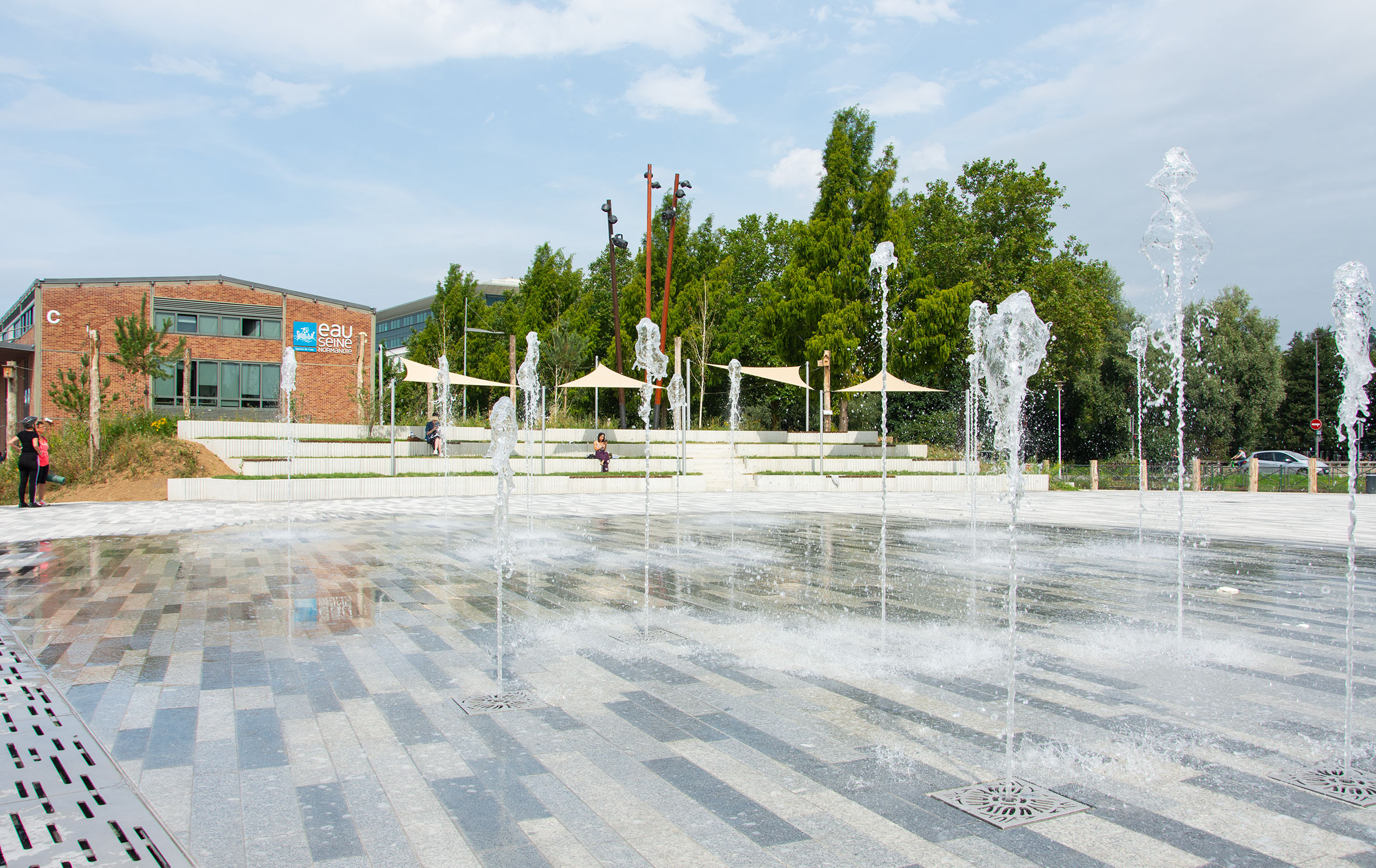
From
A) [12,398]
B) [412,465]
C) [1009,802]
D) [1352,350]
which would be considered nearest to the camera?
[1009,802]

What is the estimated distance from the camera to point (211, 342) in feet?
114

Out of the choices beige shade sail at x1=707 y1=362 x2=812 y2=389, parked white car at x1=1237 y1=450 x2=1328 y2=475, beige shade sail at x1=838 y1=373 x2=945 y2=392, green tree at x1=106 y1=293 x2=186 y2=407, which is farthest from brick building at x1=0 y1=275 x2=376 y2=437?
parked white car at x1=1237 y1=450 x2=1328 y2=475

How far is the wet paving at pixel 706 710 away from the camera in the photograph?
2.71m

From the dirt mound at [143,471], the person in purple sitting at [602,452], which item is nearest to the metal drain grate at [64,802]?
the dirt mound at [143,471]

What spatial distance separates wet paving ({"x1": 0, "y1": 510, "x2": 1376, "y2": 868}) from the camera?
271 cm

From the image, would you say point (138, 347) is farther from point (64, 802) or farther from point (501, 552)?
point (64, 802)

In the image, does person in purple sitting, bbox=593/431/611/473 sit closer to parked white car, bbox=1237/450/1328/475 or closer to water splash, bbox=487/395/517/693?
water splash, bbox=487/395/517/693

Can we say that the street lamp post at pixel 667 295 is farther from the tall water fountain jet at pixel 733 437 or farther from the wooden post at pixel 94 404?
the wooden post at pixel 94 404

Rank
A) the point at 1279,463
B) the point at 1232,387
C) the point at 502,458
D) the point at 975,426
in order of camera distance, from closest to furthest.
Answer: the point at 502,458 → the point at 975,426 → the point at 1279,463 → the point at 1232,387

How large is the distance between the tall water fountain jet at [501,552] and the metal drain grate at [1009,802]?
6.68 ft

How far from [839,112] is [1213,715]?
29263 mm

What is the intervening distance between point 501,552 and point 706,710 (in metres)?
3.91

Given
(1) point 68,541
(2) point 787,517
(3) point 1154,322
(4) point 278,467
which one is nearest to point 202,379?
(4) point 278,467

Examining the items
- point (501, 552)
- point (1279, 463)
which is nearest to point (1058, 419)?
point (1279, 463)
